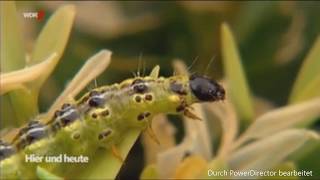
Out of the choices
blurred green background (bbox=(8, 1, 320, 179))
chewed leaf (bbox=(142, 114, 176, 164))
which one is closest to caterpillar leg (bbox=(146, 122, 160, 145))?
chewed leaf (bbox=(142, 114, 176, 164))

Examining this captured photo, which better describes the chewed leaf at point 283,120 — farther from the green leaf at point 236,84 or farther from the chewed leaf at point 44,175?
the chewed leaf at point 44,175

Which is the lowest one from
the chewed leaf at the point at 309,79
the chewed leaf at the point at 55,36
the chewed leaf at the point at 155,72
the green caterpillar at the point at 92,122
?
the chewed leaf at the point at 309,79

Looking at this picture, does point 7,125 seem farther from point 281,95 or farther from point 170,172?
point 281,95

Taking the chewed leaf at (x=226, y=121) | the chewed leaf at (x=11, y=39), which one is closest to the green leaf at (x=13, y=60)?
the chewed leaf at (x=11, y=39)

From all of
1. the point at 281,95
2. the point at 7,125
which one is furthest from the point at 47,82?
the point at 281,95

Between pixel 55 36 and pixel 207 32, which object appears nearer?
pixel 55 36

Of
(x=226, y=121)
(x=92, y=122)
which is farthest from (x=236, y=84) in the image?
(x=92, y=122)

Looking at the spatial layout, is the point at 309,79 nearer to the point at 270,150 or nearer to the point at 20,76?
the point at 270,150
